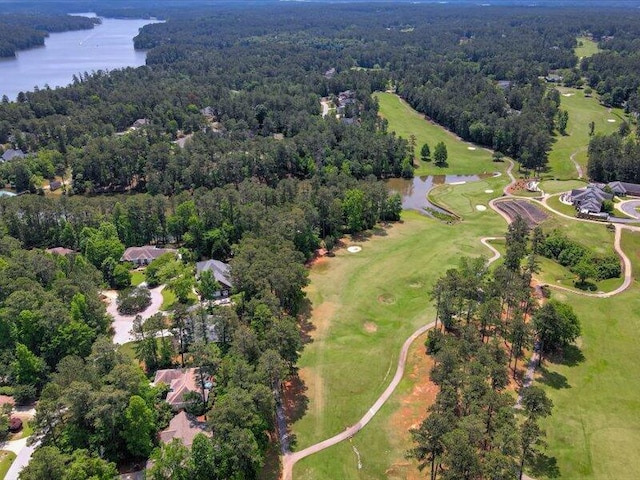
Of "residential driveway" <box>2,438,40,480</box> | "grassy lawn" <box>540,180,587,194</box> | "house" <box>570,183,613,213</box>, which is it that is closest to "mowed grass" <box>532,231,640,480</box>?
"house" <box>570,183,613,213</box>

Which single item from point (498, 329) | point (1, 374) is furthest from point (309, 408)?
point (1, 374)

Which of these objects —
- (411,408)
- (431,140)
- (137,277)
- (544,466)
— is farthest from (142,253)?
(431,140)

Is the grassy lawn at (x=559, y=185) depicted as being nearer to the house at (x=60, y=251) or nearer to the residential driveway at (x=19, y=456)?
the house at (x=60, y=251)

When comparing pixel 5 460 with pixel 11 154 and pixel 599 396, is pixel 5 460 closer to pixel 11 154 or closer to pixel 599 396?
pixel 599 396

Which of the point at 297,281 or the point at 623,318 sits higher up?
the point at 297,281

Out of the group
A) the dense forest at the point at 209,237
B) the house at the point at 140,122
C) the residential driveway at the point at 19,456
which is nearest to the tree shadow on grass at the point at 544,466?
the dense forest at the point at 209,237

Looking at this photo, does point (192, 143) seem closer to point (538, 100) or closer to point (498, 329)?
point (498, 329)
